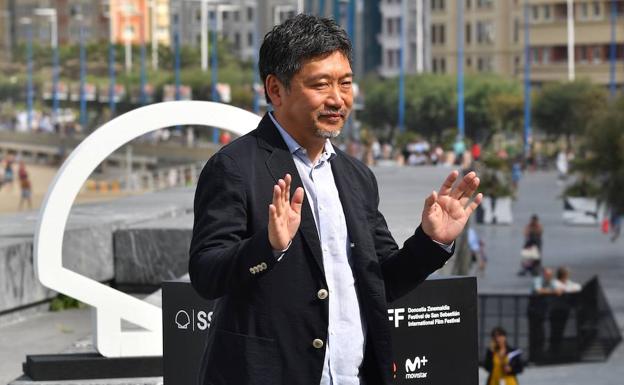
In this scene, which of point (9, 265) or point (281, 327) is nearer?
point (281, 327)

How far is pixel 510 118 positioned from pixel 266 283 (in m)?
86.2

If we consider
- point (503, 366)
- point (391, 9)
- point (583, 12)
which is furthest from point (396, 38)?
point (503, 366)

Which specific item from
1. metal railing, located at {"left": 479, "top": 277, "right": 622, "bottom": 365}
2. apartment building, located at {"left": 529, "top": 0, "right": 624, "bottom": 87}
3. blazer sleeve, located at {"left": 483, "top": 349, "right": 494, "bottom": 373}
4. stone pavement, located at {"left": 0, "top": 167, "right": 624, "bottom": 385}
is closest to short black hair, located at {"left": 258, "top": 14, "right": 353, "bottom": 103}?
stone pavement, located at {"left": 0, "top": 167, "right": 624, "bottom": 385}

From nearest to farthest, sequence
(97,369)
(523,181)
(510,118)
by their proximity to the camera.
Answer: (97,369), (523,181), (510,118)

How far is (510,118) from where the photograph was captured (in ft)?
294

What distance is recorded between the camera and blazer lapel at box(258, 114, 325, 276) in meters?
3.95

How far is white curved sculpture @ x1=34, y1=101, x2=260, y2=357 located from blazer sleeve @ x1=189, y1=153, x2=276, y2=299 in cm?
281

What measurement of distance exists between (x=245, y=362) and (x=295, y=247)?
261 millimetres

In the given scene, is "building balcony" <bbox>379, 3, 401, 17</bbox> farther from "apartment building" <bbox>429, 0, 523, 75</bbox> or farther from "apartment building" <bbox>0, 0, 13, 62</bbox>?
"apartment building" <bbox>0, 0, 13, 62</bbox>

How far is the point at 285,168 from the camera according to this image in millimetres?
4035

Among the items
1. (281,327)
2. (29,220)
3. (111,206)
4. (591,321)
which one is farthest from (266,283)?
(591,321)

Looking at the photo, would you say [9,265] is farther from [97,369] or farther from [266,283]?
[266,283]

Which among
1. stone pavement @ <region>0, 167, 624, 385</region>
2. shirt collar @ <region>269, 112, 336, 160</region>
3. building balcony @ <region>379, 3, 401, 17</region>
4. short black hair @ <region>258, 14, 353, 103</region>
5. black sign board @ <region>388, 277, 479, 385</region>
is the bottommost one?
stone pavement @ <region>0, 167, 624, 385</region>

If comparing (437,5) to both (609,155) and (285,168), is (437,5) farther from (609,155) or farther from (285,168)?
(285,168)
